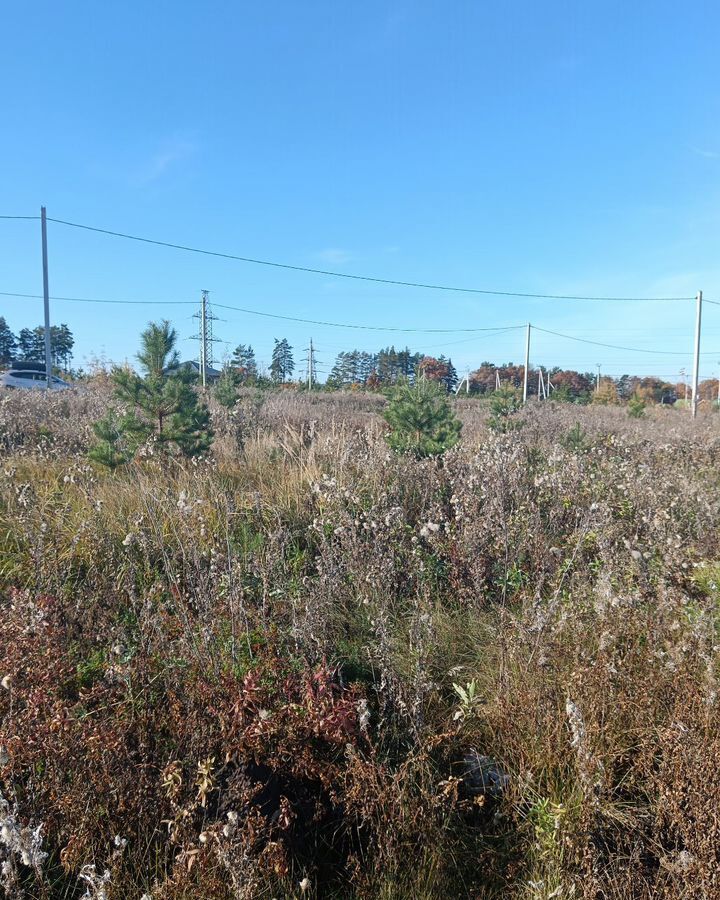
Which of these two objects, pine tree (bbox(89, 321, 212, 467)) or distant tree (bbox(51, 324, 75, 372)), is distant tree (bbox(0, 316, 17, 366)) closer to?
distant tree (bbox(51, 324, 75, 372))

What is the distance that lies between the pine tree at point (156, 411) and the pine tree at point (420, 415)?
7.19ft

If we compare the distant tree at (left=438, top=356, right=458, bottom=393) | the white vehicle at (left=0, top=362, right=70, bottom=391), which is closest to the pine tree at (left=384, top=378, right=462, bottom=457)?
the white vehicle at (left=0, top=362, right=70, bottom=391)

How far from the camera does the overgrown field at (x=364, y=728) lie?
5.54 ft

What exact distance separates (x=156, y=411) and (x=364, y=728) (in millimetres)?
4747

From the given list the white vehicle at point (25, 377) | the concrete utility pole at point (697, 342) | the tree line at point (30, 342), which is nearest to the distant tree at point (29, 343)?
the tree line at point (30, 342)

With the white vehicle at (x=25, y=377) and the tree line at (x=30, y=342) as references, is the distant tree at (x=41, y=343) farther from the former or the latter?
the white vehicle at (x=25, y=377)

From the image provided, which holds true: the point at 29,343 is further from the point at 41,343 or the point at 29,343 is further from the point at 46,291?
the point at 46,291

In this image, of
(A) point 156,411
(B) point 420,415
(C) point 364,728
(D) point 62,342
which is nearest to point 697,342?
(B) point 420,415

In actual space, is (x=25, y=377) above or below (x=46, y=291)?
below

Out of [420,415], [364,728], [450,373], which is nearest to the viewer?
[364,728]

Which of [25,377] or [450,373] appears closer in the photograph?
[25,377]

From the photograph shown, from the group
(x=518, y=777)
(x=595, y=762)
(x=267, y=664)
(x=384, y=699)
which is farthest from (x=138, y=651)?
(x=595, y=762)

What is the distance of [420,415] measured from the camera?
22.2 feet

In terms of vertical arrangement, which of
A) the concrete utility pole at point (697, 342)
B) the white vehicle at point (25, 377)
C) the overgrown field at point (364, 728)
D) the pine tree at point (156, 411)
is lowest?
the overgrown field at point (364, 728)
